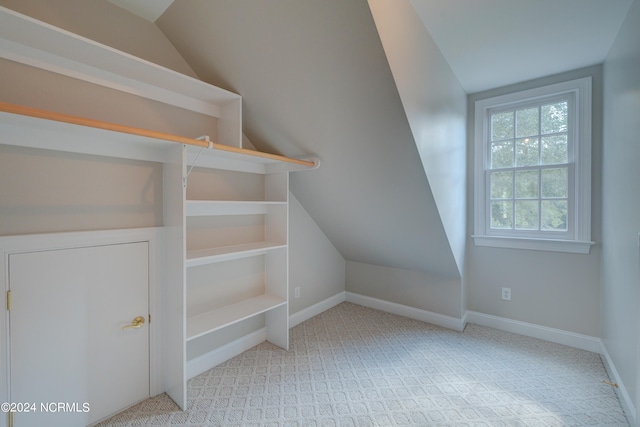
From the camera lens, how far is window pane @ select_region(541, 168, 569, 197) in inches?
96.7

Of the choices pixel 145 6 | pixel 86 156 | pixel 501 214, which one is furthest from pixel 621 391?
pixel 145 6

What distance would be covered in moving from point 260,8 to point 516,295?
3.19 meters

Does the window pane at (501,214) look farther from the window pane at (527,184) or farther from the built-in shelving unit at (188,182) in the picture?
the built-in shelving unit at (188,182)

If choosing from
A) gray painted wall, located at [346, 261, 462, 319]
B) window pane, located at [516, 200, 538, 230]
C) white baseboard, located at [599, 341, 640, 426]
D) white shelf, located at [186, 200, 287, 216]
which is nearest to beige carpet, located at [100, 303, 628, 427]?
white baseboard, located at [599, 341, 640, 426]

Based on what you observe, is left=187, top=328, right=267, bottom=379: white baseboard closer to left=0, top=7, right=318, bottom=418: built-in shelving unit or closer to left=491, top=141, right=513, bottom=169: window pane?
left=0, top=7, right=318, bottom=418: built-in shelving unit

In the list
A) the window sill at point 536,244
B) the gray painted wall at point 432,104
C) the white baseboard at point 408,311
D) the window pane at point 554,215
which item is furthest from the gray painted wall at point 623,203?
the white baseboard at point 408,311

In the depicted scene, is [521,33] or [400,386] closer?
[521,33]

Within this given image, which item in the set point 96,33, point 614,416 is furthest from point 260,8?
point 614,416

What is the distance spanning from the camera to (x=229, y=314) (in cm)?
213

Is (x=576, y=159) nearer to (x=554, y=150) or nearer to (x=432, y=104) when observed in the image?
(x=554, y=150)

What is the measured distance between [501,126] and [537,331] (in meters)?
2.01

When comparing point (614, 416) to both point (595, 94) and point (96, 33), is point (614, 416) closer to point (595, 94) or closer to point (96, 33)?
point (595, 94)

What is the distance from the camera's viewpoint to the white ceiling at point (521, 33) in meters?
1.58

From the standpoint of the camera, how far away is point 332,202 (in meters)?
2.71
